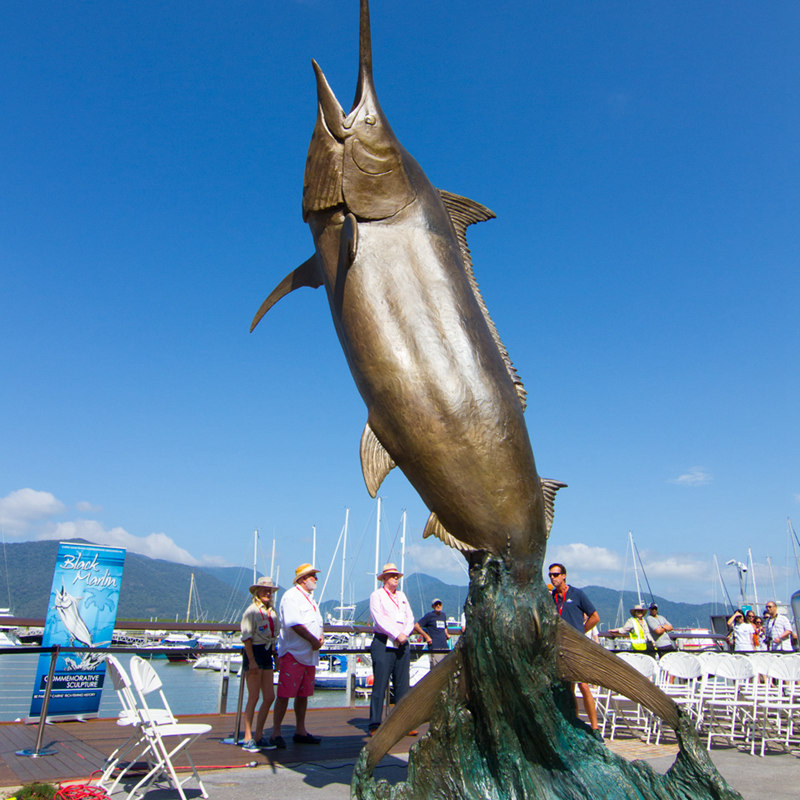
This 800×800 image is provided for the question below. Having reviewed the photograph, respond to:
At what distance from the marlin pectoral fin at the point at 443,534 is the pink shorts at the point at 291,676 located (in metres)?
3.74

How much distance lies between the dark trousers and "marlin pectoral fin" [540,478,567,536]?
13.9 feet

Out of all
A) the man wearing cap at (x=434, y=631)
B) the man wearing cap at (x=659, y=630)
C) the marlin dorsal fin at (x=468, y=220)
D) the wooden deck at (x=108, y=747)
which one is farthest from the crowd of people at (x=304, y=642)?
the man wearing cap at (x=659, y=630)

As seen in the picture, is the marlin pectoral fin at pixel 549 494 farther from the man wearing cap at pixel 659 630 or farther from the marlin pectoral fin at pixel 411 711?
the man wearing cap at pixel 659 630

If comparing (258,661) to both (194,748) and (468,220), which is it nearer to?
(194,748)

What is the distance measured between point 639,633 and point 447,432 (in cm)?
988

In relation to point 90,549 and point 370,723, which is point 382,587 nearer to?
point 370,723

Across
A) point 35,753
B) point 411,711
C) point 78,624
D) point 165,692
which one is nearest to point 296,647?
point 35,753

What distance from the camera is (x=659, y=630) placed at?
1172cm

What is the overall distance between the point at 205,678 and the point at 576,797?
39.9 meters

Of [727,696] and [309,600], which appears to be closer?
[309,600]

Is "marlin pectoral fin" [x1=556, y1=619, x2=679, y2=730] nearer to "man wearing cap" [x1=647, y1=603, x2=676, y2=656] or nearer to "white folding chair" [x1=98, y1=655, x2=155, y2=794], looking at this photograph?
"white folding chair" [x1=98, y1=655, x2=155, y2=794]

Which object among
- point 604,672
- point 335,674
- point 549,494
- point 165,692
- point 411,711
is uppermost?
point 549,494

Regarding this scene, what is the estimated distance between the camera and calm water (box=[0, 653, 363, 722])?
838 centimetres

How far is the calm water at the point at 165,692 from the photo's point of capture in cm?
838
